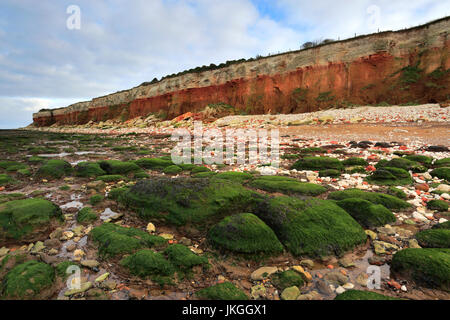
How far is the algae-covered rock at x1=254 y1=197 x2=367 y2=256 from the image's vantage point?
140 inches

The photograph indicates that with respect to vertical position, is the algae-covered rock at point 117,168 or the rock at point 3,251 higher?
the algae-covered rock at point 117,168

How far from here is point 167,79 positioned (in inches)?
1809

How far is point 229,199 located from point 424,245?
10.7 ft

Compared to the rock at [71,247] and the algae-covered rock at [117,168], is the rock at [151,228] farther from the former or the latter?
the algae-covered rock at [117,168]

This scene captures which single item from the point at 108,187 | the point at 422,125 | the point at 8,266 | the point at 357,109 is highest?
the point at 357,109

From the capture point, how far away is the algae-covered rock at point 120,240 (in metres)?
3.48

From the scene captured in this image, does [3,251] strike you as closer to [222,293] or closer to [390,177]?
[222,293]

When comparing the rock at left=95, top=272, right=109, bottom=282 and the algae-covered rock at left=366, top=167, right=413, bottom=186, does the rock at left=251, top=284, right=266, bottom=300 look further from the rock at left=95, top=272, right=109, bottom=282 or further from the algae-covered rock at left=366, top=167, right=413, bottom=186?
the algae-covered rock at left=366, top=167, right=413, bottom=186

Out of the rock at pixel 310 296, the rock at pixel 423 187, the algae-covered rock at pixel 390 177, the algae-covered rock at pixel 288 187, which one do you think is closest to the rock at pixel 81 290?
the rock at pixel 310 296

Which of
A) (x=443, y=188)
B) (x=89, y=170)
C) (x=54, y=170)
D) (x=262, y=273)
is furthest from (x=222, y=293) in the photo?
(x=54, y=170)

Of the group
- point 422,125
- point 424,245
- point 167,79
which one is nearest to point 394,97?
point 422,125

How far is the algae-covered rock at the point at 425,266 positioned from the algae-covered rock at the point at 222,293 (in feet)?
7.18

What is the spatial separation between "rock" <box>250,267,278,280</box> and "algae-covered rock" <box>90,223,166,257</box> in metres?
1.59
